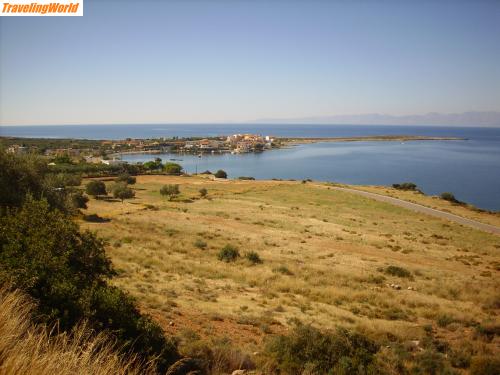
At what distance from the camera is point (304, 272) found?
19.7 metres

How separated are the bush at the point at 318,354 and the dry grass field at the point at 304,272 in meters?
1.18

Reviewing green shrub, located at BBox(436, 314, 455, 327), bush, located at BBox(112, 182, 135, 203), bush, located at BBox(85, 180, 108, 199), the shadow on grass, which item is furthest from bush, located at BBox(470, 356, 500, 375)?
bush, located at BBox(85, 180, 108, 199)

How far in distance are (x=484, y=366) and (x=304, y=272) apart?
1117cm

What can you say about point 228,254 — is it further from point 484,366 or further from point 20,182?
point 484,366

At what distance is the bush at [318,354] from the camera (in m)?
8.02

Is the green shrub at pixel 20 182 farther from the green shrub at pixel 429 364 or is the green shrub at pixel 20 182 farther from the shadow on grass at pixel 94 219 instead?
the green shrub at pixel 429 364

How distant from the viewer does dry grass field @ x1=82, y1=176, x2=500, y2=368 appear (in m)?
12.1

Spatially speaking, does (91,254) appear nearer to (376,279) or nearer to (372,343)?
(372,343)

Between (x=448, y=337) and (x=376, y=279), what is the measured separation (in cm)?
732

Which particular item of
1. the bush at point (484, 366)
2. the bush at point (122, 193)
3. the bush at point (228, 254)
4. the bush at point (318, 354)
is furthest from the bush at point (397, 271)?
the bush at point (122, 193)

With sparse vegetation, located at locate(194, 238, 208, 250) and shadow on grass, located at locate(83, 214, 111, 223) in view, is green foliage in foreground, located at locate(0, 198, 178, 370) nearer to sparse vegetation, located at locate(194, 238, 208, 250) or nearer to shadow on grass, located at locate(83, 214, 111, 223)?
sparse vegetation, located at locate(194, 238, 208, 250)

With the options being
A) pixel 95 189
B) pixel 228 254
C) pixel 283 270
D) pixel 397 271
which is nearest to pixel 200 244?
pixel 228 254

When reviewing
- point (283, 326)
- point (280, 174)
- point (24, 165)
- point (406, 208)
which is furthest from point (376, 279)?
point (280, 174)

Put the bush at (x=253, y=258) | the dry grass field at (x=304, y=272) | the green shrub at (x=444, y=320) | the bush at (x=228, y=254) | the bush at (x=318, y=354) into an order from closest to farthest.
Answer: the bush at (x=318, y=354), the dry grass field at (x=304, y=272), the green shrub at (x=444, y=320), the bush at (x=253, y=258), the bush at (x=228, y=254)
